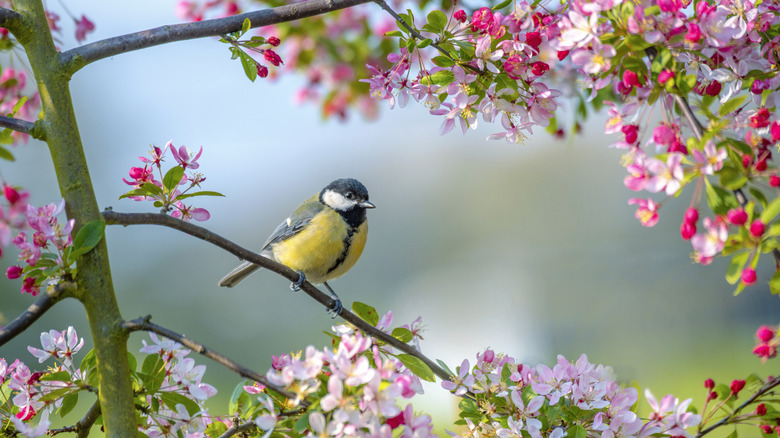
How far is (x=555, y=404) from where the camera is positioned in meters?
1.27

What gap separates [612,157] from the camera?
7.31 m

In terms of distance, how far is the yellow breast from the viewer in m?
2.37

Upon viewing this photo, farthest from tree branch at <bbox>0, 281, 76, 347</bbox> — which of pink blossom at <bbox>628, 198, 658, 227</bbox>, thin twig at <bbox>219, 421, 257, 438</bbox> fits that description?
pink blossom at <bbox>628, 198, 658, 227</bbox>

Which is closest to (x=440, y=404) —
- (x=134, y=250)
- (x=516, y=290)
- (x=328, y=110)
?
(x=328, y=110)

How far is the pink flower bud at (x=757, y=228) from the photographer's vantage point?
2.95 ft

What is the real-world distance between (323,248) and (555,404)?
49.0 inches

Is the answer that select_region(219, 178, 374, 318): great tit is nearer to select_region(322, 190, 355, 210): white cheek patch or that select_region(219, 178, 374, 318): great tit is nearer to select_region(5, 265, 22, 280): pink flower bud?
select_region(322, 190, 355, 210): white cheek patch

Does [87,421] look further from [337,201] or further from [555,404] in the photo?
[337,201]

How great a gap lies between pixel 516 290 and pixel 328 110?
132 inches

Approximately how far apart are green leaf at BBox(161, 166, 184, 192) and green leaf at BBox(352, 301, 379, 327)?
425mm

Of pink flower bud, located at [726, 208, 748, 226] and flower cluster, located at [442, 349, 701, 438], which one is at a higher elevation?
pink flower bud, located at [726, 208, 748, 226]

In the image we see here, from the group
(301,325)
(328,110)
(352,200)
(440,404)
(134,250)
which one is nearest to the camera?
(352,200)

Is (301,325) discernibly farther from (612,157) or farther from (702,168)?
(702,168)

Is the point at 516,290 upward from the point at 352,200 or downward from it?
upward
